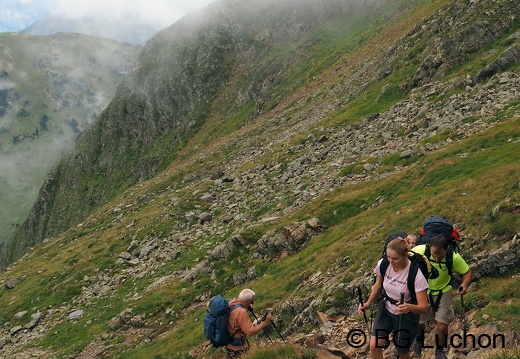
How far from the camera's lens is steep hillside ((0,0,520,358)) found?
1702 cm

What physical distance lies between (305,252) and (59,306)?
2863 cm

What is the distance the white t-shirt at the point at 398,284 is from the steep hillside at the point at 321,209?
232cm

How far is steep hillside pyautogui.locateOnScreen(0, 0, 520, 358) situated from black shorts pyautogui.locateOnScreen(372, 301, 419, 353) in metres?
1.73

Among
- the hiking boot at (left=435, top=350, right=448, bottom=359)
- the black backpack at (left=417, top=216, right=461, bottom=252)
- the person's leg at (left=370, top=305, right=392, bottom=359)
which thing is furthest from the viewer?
the black backpack at (left=417, top=216, right=461, bottom=252)

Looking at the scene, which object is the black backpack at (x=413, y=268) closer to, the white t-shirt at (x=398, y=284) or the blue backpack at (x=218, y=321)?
the white t-shirt at (x=398, y=284)

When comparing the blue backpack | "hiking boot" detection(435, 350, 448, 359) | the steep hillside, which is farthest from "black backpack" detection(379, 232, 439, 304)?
the blue backpack

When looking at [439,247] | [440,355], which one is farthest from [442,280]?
[440,355]

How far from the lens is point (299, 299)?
716 inches

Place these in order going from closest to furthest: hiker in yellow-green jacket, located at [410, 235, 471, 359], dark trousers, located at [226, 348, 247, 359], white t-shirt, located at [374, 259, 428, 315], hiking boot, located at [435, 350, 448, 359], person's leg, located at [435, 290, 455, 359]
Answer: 1. white t-shirt, located at [374, 259, 428, 315]
2. hiking boot, located at [435, 350, 448, 359]
3. hiker in yellow-green jacket, located at [410, 235, 471, 359]
4. person's leg, located at [435, 290, 455, 359]
5. dark trousers, located at [226, 348, 247, 359]

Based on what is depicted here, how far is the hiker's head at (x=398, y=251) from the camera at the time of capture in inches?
305

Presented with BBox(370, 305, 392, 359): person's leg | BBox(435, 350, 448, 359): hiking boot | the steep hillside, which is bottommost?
the steep hillside

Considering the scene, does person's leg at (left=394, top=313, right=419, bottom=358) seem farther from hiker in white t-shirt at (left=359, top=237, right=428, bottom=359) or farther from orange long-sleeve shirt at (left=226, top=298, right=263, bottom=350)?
orange long-sleeve shirt at (left=226, top=298, right=263, bottom=350)

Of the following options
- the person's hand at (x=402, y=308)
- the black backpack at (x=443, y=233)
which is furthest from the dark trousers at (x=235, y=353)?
the black backpack at (x=443, y=233)

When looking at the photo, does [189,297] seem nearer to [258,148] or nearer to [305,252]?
[305,252]
